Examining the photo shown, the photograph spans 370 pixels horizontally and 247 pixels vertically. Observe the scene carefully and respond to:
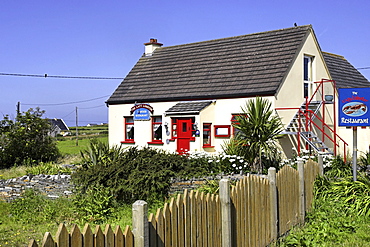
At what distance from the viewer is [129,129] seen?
25031mm

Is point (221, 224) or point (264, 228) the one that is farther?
point (264, 228)

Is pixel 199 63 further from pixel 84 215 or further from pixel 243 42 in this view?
pixel 84 215

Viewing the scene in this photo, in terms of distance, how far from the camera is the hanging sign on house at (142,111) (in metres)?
23.8

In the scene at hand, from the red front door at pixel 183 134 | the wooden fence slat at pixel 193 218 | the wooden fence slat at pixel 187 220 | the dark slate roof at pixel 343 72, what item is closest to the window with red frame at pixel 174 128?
the red front door at pixel 183 134

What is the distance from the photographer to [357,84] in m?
27.2

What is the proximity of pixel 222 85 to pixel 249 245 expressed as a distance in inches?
603

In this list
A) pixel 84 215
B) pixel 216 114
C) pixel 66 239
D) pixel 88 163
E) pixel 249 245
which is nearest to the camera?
pixel 66 239

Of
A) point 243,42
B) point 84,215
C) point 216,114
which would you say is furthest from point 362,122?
point 243,42

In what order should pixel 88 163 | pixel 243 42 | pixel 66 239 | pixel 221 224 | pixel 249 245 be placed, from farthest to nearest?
pixel 243 42
pixel 88 163
pixel 249 245
pixel 221 224
pixel 66 239

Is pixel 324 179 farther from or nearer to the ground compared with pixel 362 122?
nearer to the ground

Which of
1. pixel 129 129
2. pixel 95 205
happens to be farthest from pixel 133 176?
pixel 129 129

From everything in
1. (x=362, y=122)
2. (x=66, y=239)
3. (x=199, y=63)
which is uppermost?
(x=199, y=63)

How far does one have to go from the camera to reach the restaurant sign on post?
10344mm

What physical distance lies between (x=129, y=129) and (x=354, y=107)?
16.2 meters
